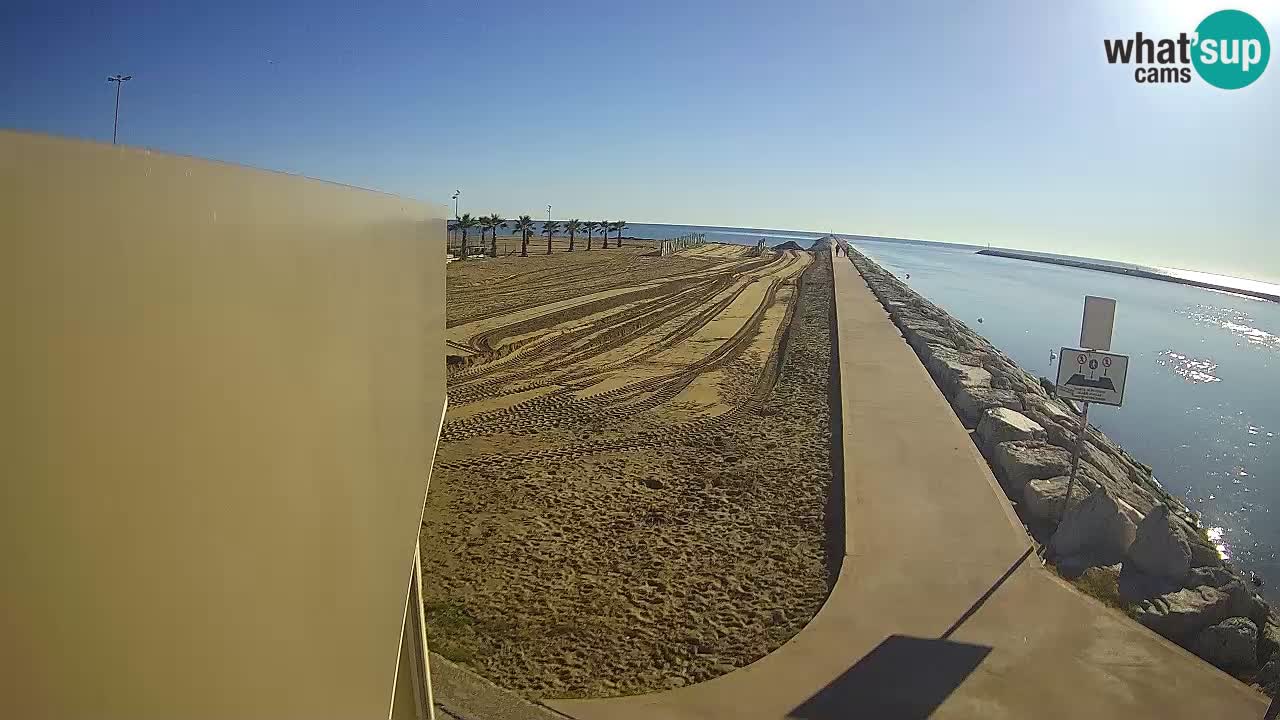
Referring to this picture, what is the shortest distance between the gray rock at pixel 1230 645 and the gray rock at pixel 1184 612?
15cm

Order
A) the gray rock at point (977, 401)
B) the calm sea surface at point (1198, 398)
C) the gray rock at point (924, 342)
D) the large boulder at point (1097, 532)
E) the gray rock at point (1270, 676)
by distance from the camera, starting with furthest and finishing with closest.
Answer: the gray rock at point (924, 342)
the calm sea surface at point (1198, 398)
the gray rock at point (977, 401)
the large boulder at point (1097, 532)
the gray rock at point (1270, 676)

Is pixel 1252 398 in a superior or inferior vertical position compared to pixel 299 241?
inferior

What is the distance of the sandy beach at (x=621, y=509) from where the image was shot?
7.02 metres

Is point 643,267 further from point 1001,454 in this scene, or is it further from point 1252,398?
point 1001,454

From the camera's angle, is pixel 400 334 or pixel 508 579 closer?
pixel 400 334

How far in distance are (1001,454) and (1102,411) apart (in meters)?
16.3

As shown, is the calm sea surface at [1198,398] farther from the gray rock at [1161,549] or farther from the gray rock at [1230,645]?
the gray rock at [1230,645]

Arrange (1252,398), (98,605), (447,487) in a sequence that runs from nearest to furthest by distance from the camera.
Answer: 1. (98,605)
2. (447,487)
3. (1252,398)

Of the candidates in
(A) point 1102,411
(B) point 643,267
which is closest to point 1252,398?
(A) point 1102,411

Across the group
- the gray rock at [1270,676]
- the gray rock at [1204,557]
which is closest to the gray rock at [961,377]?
the gray rock at [1204,557]

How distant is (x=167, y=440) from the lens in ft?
3.31

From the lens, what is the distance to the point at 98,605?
33.8 inches

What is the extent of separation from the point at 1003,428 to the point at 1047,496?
2743 mm

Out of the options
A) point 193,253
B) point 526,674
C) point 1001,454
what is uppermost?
point 193,253
